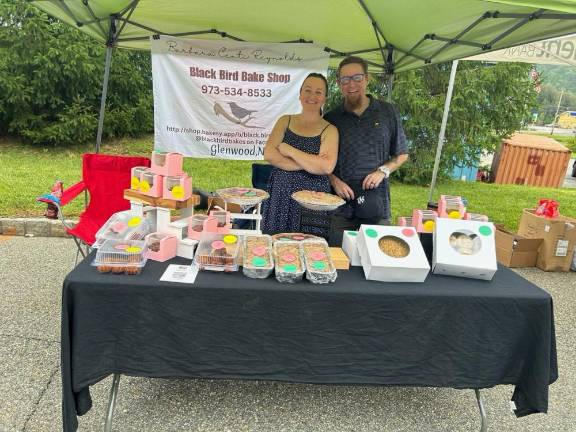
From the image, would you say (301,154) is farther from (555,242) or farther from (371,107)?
(555,242)

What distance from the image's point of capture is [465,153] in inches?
313

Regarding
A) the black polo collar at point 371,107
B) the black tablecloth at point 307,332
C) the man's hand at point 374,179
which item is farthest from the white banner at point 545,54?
the black tablecloth at point 307,332

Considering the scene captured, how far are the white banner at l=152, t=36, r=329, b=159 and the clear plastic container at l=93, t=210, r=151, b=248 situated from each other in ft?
6.36

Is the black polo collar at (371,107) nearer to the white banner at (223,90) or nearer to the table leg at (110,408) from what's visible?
the white banner at (223,90)

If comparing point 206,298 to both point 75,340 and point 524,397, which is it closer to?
point 75,340

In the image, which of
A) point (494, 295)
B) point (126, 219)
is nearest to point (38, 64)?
point (126, 219)

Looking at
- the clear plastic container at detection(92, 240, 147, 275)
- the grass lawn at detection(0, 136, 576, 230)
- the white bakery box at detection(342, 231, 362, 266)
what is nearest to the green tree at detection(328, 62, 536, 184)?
the grass lawn at detection(0, 136, 576, 230)

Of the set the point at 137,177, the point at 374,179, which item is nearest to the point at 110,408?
the point at 137,177

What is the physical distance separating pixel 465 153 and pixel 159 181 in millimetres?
7501

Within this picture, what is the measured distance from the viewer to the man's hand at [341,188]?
7.79ft

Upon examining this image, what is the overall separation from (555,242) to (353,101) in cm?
302

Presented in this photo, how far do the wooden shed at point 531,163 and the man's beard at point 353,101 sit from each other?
9098mm

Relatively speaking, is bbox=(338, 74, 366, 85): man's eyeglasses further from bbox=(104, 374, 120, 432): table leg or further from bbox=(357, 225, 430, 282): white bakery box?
bbox=(104, 374, 120, 432): table leg

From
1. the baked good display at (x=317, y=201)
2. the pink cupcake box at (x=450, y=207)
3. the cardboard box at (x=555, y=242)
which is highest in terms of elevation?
the pink cupcake box at (x=450, y=207)
